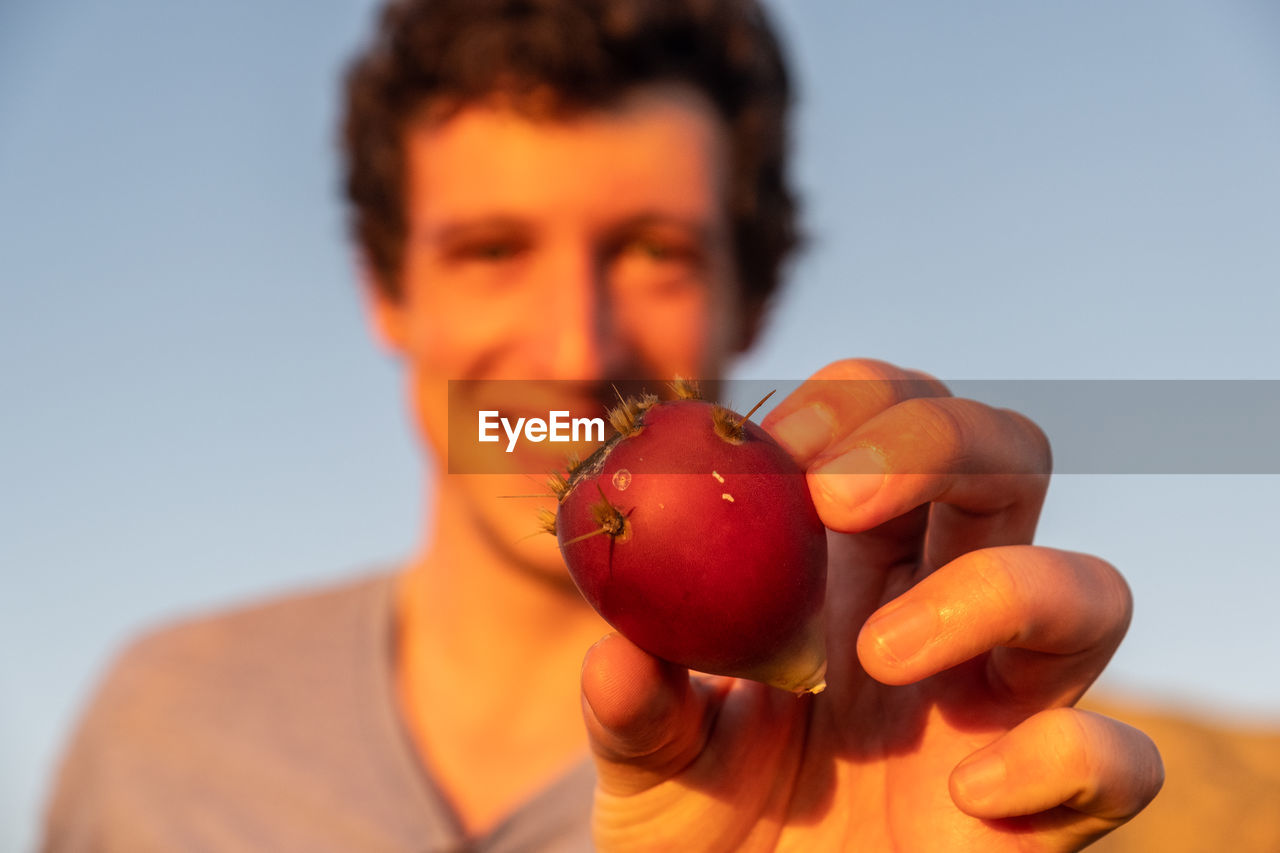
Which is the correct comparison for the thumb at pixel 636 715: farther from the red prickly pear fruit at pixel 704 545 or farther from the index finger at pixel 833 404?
the index finger at pixel 833 404

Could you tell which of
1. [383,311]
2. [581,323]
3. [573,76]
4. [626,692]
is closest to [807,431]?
[626,692]

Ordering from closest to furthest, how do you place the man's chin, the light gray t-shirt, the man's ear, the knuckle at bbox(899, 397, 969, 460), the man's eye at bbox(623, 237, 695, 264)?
the knuckle at bbox(899, 397, 969, 460)
the light gray t-shirt
the man's chin
the man's eye at bbox(623, 237, 695, 264)
the man's ear

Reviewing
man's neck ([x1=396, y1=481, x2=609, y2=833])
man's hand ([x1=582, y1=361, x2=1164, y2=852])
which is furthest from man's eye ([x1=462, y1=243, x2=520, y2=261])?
man's hand ([x1=582, y1=361, x2=1164, y2=852])

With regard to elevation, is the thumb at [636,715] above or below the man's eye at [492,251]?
below

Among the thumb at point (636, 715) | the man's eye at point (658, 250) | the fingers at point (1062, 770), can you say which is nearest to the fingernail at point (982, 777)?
the fingers at point (1062, 770)

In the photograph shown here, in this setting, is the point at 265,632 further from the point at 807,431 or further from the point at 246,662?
the point at 807,431

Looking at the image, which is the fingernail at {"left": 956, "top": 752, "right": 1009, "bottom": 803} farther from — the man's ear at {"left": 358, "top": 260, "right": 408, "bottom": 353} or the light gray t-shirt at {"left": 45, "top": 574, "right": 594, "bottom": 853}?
the man's ear at {"left": 358, "top": 260, "right": 408, "bottom": 353}

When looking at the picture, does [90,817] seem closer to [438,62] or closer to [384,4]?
[438,62]
